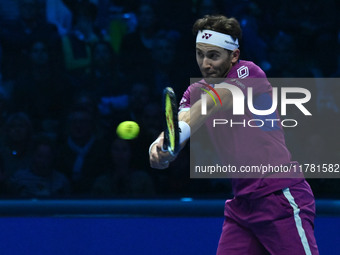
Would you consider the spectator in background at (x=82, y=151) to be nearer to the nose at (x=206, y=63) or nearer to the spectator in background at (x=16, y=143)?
the spectator in background at (x=16, y=143)

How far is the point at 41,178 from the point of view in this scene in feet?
13.9

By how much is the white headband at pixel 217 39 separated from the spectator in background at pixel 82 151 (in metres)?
1.89

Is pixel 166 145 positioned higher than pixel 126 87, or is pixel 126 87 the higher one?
pixel 126 87

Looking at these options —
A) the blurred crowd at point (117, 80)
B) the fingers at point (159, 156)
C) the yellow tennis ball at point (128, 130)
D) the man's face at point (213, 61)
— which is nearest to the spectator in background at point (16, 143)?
the blurred crowd at point (117, 80)

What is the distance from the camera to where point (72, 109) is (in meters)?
4.46

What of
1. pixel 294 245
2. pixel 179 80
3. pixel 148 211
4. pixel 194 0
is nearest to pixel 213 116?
pixel 294 245

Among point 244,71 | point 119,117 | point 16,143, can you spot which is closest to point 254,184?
point 244,71

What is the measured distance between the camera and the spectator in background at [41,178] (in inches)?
164

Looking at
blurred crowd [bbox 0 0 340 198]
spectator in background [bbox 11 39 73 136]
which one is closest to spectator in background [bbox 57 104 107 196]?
blurred crowd [bbox 0 0 340 198]

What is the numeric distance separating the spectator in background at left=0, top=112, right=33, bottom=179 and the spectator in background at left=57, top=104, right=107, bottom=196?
0.77ft

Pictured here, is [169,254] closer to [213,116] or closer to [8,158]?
[8,158]

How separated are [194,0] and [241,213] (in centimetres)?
236

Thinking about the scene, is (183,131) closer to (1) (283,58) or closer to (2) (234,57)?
(2) (234,57)

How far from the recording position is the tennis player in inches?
103
